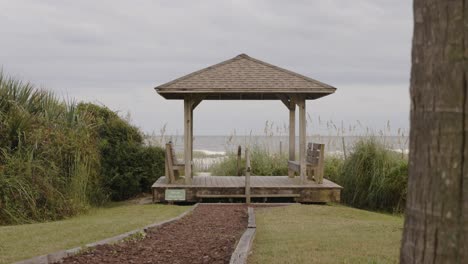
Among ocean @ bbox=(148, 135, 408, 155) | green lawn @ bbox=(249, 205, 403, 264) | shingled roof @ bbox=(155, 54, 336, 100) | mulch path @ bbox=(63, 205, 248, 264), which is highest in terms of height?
shingled roof @ bbox=(155, 54, 336, 100)

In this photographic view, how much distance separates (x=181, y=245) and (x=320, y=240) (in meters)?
1.66

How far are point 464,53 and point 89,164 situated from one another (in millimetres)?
10423

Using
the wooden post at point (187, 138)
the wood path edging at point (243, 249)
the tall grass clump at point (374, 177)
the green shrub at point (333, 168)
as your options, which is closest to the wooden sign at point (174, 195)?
the wooden post at point (187, 138)

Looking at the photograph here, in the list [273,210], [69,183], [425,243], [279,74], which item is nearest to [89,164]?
[69,183]

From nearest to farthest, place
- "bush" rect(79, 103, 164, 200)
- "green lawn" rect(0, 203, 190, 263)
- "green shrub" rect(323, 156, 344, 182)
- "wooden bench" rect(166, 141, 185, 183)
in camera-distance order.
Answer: "green lawn" rect(0, 203, 190, 263) < "wooden bench" rect(166, 141, 185, 183) < "bush" rect(79, 103, 164, 200) < "green shrub" rect(323, 156, 344, 182)

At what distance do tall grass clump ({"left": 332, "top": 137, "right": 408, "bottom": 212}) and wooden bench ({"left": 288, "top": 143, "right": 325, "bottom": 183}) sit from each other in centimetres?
85

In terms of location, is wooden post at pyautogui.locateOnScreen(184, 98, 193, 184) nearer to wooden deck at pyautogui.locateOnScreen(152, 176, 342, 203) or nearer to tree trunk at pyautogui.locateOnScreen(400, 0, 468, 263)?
wooden deck at pyautogui.locateOnScreen(152, 176, 342, 203)

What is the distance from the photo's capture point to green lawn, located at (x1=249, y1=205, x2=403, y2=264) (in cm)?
557

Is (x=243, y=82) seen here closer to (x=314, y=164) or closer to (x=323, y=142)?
(x=314, y=164)

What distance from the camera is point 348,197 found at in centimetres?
1358

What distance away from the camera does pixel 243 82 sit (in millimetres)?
13031

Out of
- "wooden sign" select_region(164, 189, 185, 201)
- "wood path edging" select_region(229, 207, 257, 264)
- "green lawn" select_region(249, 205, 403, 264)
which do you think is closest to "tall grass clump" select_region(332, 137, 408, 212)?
"green lawn" select_region(249, 205, 403, 264)

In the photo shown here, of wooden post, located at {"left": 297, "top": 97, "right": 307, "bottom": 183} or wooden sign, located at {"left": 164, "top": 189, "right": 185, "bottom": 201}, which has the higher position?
wooden post, located at {"left": 297, "top": 97, "right": 307, "bottom": 183}

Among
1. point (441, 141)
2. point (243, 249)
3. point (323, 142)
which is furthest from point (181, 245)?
point (323, 142)
